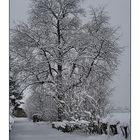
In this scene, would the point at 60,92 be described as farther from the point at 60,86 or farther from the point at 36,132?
the point at 36,132

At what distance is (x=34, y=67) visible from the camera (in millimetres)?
2809

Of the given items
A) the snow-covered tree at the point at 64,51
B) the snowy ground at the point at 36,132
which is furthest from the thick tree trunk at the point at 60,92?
the snowy ground at the point at 36,132

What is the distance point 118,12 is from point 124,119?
80cm

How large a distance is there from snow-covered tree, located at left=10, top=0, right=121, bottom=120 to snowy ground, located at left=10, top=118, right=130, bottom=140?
0.43 feet

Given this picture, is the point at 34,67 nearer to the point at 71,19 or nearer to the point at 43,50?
the point at 43,50

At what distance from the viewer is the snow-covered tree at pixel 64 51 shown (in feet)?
9.14

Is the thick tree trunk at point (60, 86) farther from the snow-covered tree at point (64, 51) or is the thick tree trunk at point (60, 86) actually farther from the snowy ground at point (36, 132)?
the snowy ground at point (36, 132)

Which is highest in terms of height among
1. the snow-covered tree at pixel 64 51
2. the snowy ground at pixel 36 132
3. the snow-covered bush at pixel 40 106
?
the snow-covered tree at pixel 64 51

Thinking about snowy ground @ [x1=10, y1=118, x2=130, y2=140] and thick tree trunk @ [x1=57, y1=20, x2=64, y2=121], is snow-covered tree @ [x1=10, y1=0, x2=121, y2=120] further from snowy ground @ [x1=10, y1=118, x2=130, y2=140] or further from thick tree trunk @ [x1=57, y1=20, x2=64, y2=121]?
snowy ground @ [x1=10, y1=118, x2=130, y2=140]

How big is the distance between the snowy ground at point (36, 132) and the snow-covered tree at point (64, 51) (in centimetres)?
13

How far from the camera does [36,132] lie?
9.02 ft

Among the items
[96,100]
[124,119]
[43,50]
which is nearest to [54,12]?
[43,50]

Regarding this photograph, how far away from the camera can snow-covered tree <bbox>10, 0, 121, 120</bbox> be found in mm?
2787

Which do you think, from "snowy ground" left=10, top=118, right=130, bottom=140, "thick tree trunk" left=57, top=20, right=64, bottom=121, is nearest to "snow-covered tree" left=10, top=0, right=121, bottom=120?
"thick tree trunk" left=57, top=20, right=64, bottom=121
